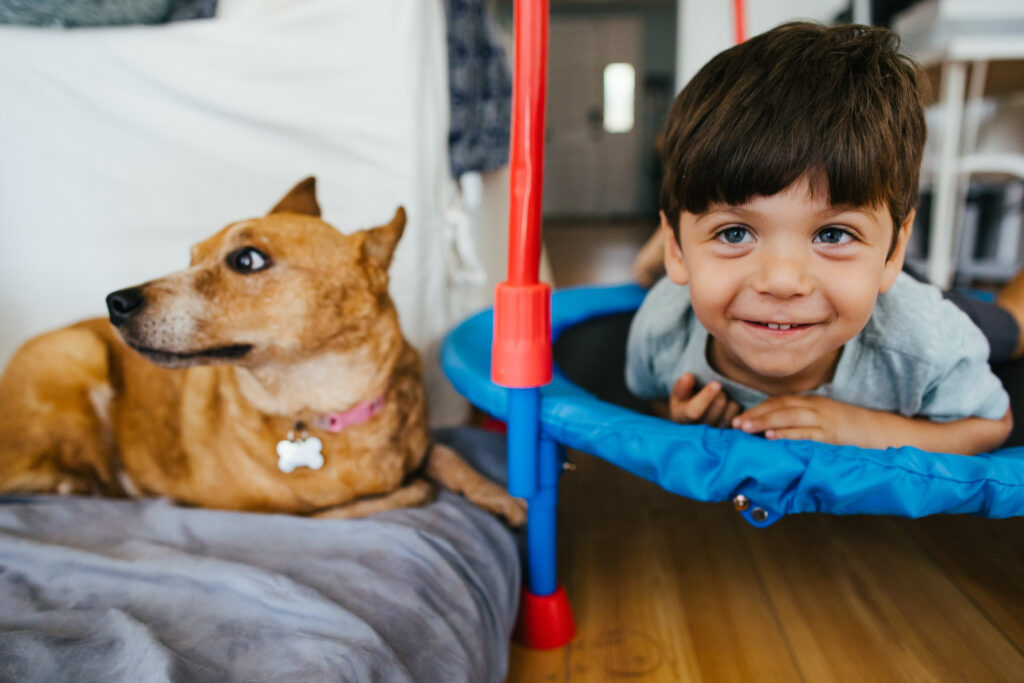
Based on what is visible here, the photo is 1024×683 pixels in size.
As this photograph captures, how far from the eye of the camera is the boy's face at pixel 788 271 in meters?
0.76

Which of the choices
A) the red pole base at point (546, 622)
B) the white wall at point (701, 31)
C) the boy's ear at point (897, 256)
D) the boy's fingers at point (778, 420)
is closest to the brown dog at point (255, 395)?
the red pole base at point (546, 622)

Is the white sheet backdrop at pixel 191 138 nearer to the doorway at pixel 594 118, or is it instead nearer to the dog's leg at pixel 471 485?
the dog's leg at pixel 471 485

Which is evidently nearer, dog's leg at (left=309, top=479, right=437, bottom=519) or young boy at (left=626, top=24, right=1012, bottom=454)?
young boy at (left=626, top=24, right=1012, bottom=454)

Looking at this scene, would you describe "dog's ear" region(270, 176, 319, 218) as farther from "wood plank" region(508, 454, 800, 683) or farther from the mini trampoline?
"wood plank" region(508, 454, 800, 683)

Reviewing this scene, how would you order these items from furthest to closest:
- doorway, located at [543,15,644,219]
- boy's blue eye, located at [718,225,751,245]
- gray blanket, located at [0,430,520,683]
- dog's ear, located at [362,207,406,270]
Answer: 1. doorway, located at [543,15,644,219]
2. dog's ear, located at [362,207,406,270]
3. boy's blue eye, located at [718,225,751,245]
4. gray blanket, located at [0,430,520,683]

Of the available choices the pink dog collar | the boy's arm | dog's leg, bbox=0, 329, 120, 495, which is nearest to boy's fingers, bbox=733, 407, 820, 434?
the boy's arm

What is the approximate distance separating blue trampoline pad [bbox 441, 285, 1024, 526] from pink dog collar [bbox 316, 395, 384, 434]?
250 mm

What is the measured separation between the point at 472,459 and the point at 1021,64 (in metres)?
2.16

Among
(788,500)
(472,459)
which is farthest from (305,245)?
(788,500)

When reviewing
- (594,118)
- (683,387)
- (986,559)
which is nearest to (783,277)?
(683,387)

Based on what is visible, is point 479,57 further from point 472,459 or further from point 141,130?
point 472,459

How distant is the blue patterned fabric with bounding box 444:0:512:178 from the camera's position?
152 cm

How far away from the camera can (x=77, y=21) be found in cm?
111

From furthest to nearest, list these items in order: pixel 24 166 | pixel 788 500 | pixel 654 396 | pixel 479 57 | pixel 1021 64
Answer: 1. pixel 1021 64
2. pixel 479 57
3. pixel 654 396
4. pixel 24 166
5. pixel 788 500
